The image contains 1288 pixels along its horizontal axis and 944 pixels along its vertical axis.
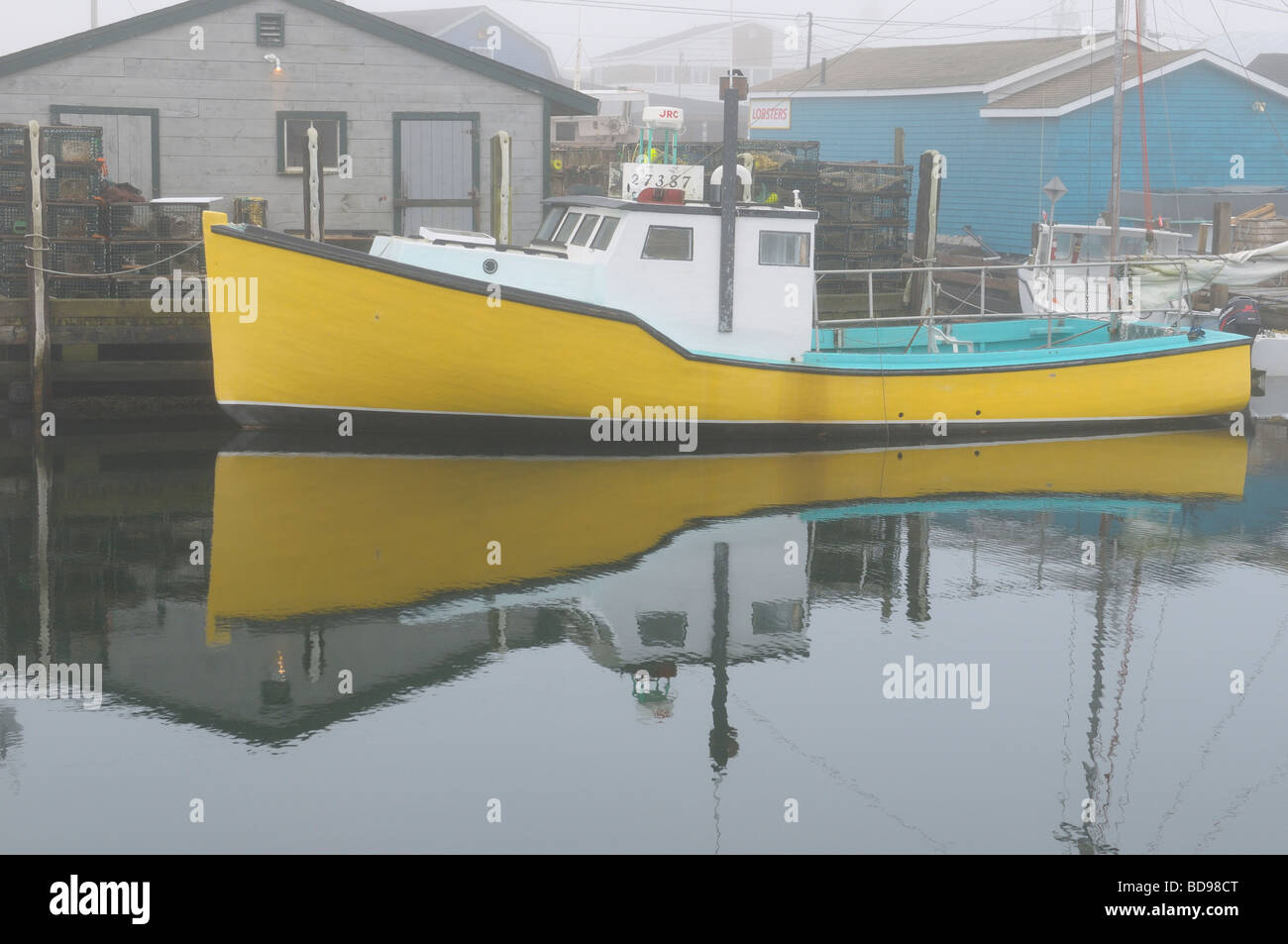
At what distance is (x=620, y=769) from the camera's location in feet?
22.3

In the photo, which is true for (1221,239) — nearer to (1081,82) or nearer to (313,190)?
(1081,82)

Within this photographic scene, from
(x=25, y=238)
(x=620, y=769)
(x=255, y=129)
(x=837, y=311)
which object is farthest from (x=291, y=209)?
(x=620, y=769)

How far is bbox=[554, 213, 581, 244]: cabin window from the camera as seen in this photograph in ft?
48.4

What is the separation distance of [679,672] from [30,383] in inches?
407

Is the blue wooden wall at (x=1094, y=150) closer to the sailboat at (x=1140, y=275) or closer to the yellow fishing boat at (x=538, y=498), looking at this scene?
the sailboat at (x=1140, y=275)

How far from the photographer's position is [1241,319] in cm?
1958

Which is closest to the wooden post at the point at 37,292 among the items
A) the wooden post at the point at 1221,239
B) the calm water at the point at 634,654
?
the calm water at the point at 634,654

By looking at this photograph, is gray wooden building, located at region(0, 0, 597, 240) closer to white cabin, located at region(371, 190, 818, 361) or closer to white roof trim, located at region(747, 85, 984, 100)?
white cabin, located at region(371, 190, 818, 361)

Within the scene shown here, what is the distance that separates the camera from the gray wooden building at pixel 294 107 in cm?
1827

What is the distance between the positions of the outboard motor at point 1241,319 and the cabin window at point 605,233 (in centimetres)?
1008

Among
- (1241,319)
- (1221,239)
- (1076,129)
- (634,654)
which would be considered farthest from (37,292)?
(1076,129)

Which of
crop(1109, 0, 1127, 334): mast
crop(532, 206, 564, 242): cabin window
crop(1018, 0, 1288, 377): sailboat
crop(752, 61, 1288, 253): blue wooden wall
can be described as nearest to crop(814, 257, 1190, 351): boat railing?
crop(1018, 0, 1288, 377): sailboat

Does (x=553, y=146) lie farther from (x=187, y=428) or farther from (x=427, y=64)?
(x=187, y=428)

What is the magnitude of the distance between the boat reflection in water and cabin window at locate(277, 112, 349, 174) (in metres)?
5.64
